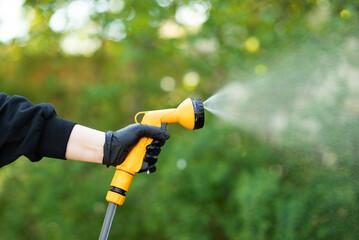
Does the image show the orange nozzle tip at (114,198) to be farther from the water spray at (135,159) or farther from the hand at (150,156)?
the hand at (150,156)

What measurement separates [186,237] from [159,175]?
3.64 ft

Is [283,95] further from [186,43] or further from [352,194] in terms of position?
[186,43]

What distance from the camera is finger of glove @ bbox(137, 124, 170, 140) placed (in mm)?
1890

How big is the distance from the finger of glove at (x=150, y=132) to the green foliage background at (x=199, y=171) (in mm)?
1601

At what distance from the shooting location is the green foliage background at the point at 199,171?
3.03 m

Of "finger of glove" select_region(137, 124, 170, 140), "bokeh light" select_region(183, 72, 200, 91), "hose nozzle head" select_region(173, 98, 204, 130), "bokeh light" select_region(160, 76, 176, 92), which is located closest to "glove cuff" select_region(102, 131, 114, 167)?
"finger of glove" select_region(137, 124, 170, 140)

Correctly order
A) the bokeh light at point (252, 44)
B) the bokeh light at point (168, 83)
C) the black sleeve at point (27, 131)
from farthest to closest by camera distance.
A: the bokeh light at point (168, 83)
the bokeh light at point (252, 44)
the black sleeve at point (27, 131)

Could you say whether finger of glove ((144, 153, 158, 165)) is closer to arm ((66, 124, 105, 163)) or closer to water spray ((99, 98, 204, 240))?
water spray ((99, 98, 204, 240))

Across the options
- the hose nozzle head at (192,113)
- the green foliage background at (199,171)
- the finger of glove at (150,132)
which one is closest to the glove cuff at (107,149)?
the finger of glove at (150,132)

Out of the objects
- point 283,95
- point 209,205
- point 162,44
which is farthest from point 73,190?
point 283,95

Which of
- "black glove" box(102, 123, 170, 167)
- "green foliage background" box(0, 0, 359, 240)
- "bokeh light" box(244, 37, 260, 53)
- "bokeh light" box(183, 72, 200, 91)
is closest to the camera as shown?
"black glove" box(102, 123, 170, 167)

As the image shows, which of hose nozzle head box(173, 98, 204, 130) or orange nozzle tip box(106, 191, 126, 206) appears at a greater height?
hose nozzle head box(173, 98, 204, 130)

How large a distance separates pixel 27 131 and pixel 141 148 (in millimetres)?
571

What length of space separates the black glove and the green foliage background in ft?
5.43
